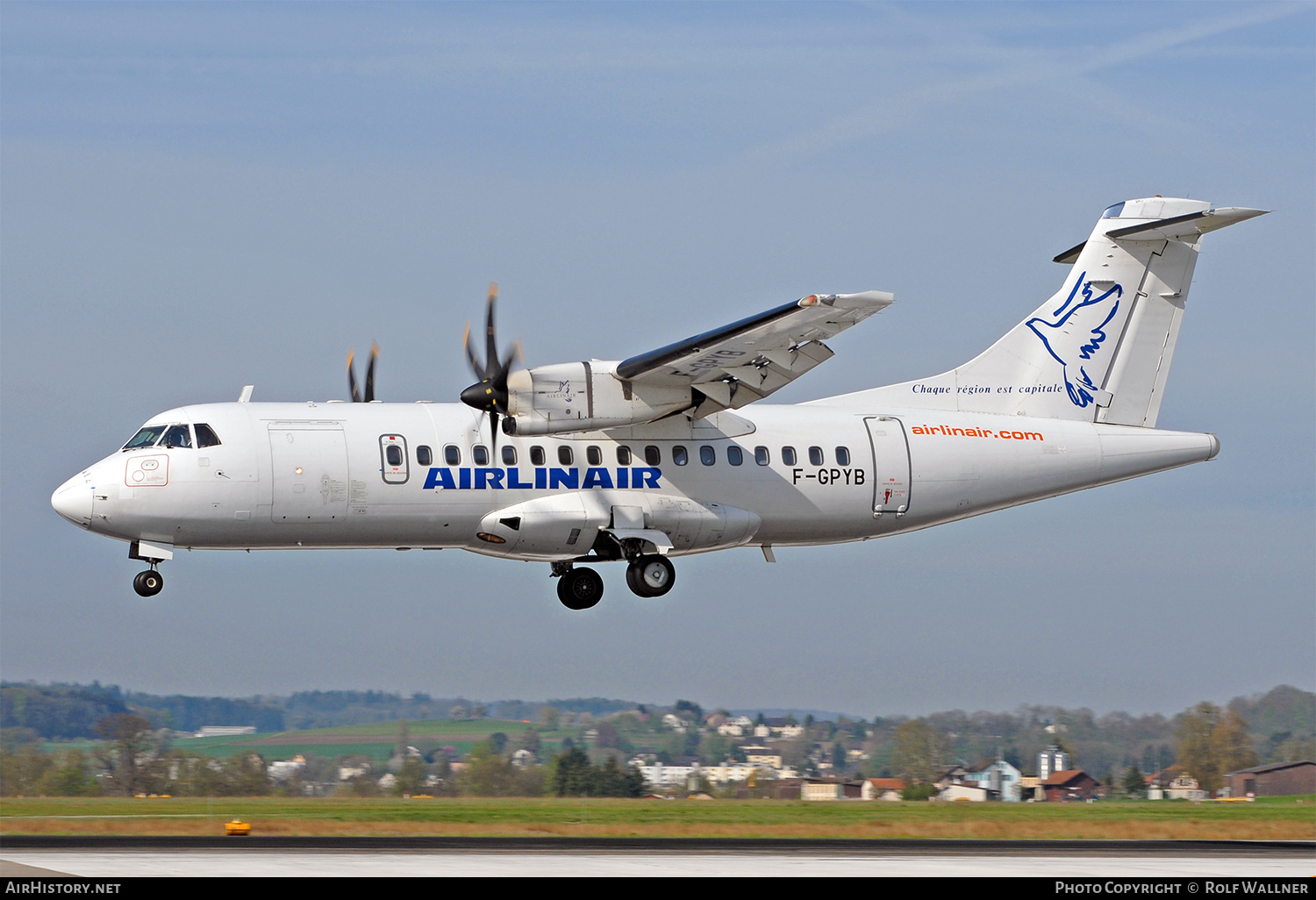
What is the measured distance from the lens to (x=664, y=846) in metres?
20.9

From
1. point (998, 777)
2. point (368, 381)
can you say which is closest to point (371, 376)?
point (368, 381)

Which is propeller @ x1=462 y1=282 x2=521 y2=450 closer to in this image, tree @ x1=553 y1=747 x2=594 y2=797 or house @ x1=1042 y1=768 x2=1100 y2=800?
tree @ x1=553 y1=747 x2=594 y2=797

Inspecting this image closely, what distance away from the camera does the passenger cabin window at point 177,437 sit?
23.5 metres

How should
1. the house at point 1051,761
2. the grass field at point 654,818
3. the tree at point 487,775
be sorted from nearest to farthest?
the grass field at point 654,818
the tree at point 487,775
the house at point 1051,761

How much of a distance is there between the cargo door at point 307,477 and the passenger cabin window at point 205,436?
84 centimetres

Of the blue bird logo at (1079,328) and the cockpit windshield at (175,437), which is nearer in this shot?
the cockpit windshield at (175,437)

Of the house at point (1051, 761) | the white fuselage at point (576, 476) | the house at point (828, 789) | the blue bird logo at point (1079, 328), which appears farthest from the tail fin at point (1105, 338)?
the house at point (1051, 761)

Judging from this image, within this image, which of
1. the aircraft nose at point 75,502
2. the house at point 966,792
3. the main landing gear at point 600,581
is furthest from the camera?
the house at point 966,792

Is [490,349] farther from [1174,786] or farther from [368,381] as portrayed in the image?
[1174,786]

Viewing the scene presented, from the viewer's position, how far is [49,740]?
3262 centimetres

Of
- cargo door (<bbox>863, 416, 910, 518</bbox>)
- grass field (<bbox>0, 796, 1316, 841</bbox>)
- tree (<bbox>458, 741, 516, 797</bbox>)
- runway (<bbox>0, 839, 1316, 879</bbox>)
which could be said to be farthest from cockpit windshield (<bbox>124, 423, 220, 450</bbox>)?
cargo door (<bbox>863, 416, 910, 518</bbox>)

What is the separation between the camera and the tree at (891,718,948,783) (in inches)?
1314

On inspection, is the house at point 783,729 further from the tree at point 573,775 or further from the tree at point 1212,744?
the tree at point 1212,744
